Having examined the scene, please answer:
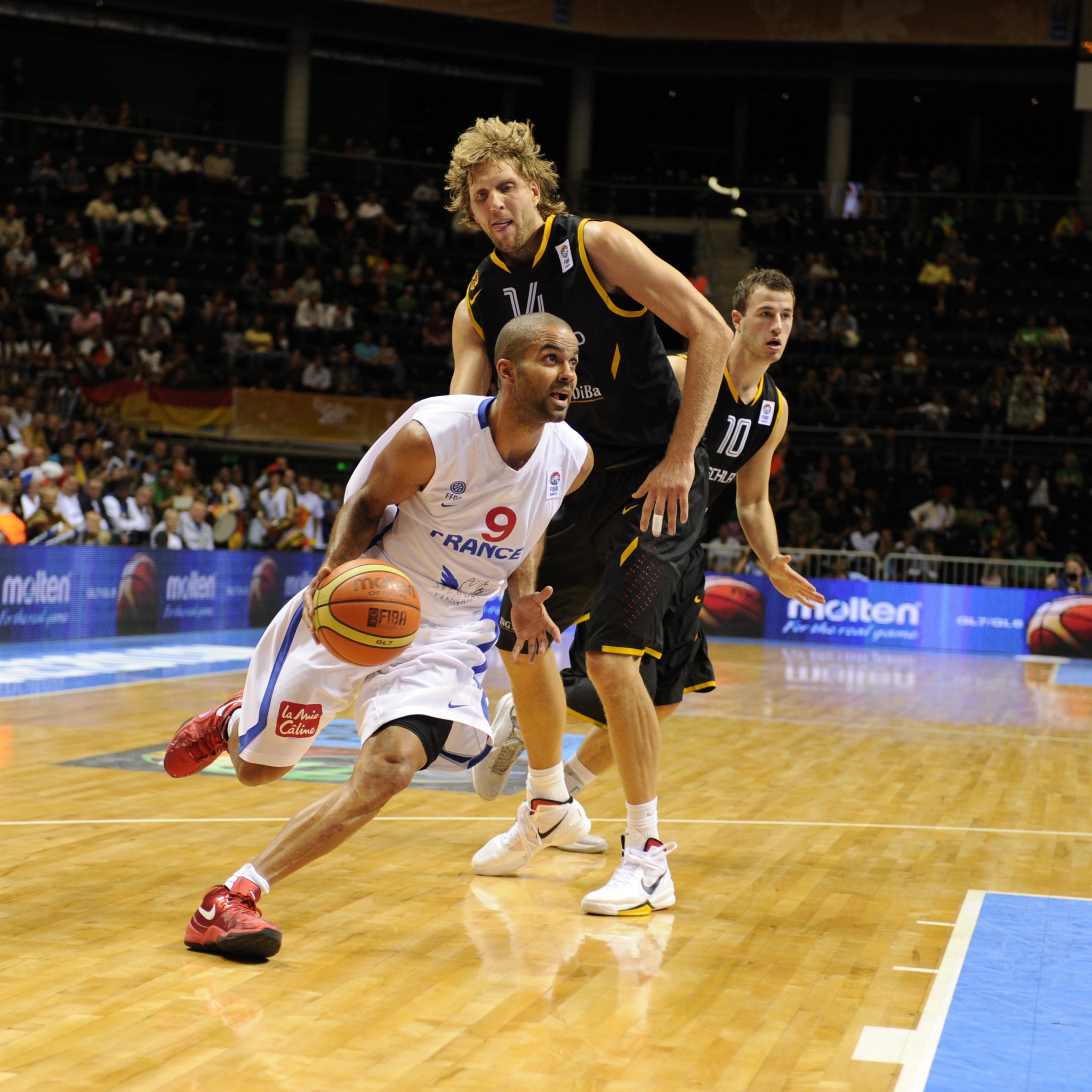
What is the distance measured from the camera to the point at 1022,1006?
3.29 m

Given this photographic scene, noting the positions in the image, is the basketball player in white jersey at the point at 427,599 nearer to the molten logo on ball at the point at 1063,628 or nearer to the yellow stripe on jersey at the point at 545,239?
the yellow stripe on jersey at the point at 545,239

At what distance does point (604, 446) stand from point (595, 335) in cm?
41

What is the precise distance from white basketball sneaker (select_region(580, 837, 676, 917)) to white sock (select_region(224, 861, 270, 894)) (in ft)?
3.45

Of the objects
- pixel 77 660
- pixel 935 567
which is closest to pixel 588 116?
pixel 935 567

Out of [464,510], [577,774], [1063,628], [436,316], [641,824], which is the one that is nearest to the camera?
[464,510]

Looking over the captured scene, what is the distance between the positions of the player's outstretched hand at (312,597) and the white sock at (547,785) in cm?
119

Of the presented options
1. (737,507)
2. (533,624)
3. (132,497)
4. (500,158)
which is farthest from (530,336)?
(132,497)

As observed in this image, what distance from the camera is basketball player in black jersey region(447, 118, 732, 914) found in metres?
4.05

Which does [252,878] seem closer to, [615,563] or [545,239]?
[615,563]

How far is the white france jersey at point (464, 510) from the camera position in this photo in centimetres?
376

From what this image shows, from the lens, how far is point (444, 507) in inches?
150

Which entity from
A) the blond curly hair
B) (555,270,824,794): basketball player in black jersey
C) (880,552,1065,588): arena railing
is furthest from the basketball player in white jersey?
(880,552,1065,588): arena railing

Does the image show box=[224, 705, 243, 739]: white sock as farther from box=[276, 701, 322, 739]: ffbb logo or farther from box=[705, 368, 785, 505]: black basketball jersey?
box=[705, 368, 785, 505]: black basketball jersey

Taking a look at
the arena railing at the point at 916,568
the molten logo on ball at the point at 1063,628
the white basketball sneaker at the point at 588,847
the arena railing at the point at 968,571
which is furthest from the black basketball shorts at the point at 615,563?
the arena railing at the point at 968,571
